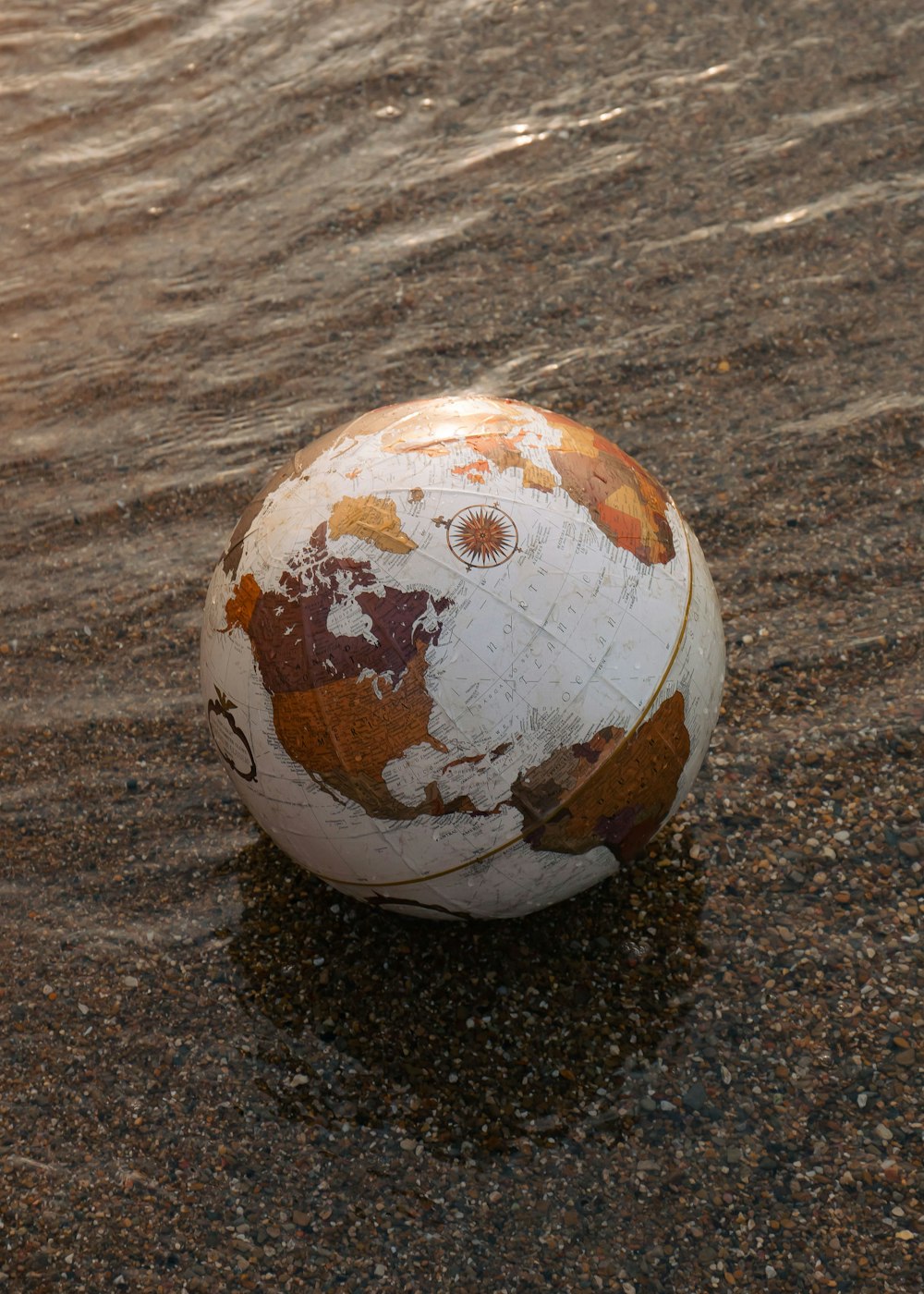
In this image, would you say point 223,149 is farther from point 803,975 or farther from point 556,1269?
point 556,1269

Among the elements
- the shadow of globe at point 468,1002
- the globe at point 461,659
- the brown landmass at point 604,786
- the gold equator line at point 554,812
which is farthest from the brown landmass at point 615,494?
the shadow of globe at point 468,1002

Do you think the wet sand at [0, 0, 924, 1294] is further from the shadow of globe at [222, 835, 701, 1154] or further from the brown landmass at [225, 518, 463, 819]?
the brown landmass at [225, 518, 463, 819]

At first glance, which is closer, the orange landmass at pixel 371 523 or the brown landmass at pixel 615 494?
the orange landmass at pixel 371 523

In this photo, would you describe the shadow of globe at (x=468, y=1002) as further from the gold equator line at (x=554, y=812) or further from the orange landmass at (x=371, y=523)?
the orange landmass at (x=371, y=523)

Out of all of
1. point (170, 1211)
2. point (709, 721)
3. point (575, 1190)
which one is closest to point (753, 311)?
point (709, 721)

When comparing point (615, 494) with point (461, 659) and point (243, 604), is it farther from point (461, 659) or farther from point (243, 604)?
point (243, 604)

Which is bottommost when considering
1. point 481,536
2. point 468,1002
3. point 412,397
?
point 468,1002

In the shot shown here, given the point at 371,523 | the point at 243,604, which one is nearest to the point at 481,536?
the point at 371,523
